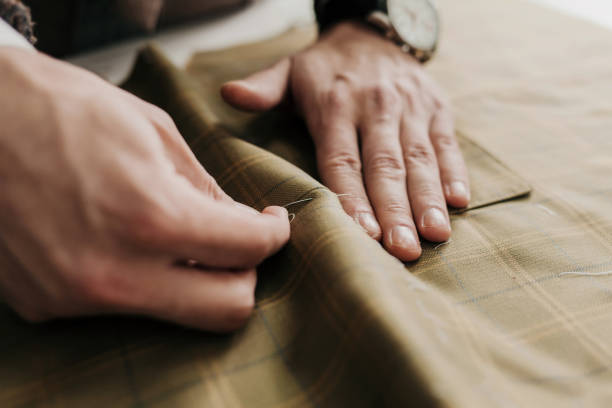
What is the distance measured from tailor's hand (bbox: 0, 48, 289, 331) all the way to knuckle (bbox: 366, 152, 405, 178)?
34cm

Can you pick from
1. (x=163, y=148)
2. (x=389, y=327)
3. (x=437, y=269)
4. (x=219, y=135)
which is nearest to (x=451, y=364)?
(x=389, y=327)

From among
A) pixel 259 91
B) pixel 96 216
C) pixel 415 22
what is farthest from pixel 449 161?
pixel 96 216

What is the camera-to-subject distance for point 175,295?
1.50ft

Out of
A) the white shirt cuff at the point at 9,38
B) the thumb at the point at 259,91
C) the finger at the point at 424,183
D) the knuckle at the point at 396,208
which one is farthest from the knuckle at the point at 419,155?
the white shirt cuff at the point at 9,38

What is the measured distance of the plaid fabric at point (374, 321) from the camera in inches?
17.8

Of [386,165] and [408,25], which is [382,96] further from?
[408,25]

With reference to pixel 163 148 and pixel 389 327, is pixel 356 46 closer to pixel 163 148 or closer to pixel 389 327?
pixel 163 148

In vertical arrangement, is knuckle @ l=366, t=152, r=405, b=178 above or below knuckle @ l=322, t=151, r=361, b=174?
above

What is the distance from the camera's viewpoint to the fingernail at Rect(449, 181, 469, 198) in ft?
2.41

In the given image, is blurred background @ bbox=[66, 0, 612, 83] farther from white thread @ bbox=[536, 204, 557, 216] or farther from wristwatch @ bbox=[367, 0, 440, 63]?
white thread @ bbox=[536, 204, 557, 216]

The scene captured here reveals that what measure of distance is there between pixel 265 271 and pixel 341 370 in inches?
6.4

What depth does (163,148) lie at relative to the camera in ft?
1.69

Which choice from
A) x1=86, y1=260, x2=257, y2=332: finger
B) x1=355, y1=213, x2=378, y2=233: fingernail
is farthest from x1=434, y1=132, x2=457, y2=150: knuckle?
x1=86, y1=260, x2=257, y2=332: finger

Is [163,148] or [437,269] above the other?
[163,148]
